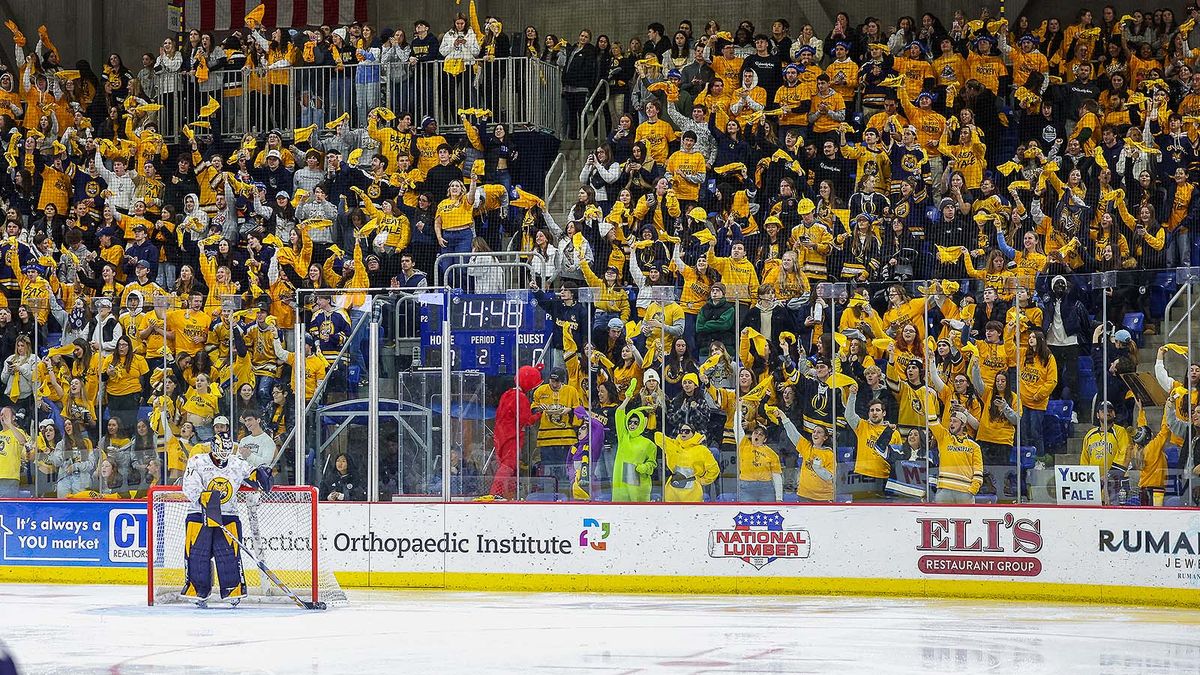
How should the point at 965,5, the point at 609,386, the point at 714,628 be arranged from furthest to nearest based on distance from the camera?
the point at 965,5
the point at 609,386
the point at 714,628

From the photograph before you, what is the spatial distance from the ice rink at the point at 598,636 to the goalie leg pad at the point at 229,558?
0.56 ft

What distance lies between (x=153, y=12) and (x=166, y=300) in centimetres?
1029

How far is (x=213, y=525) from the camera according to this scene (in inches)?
519

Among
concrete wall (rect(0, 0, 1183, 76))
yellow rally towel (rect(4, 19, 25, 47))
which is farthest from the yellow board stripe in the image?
yellow rally towel (rect(4, 19, 25, 47))

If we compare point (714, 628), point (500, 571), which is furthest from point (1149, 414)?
point (500, 571)

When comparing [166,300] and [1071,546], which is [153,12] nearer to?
[166,300]

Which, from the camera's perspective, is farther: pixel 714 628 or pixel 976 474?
pixel 976 474

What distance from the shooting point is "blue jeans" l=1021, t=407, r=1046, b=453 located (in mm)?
13156

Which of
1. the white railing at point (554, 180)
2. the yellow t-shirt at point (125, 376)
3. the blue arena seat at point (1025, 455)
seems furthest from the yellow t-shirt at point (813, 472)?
the white railing at point (554, 180)

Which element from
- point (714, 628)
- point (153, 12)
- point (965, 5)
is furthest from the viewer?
point (153, 12)

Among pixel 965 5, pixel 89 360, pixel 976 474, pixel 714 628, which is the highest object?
pixel 965 5

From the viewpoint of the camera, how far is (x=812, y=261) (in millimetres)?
16141

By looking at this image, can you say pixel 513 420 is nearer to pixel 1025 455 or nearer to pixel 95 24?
pixel 1025 455

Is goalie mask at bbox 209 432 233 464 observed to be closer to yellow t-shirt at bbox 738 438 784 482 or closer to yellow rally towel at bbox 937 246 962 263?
yellow t-shirt at bbox 738 438 784 482
